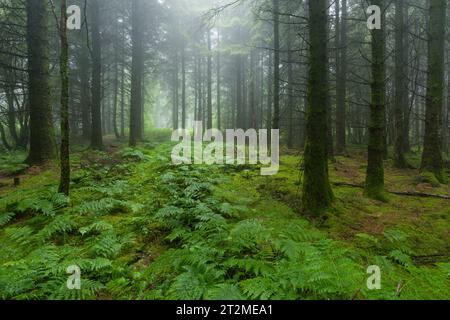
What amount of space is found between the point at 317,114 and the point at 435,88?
621 cm

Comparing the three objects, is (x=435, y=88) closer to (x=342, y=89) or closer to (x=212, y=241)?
(x=342, y=89)

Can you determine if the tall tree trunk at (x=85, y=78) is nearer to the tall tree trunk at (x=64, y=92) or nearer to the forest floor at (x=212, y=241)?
the forest floor at (x=212, y=241)

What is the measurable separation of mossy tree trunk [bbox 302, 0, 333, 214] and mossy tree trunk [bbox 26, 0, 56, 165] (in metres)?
9.23

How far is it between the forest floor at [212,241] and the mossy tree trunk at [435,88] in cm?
173

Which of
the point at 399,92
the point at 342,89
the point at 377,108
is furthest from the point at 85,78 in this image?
the point at 377,108

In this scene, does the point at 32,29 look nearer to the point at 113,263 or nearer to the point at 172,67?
the point at 113,263

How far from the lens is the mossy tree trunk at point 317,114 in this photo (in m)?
6.68

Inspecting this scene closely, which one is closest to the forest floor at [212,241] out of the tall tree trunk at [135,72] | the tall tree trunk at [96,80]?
the tall tree trunk at [96,80]

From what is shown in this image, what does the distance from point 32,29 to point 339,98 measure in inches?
556

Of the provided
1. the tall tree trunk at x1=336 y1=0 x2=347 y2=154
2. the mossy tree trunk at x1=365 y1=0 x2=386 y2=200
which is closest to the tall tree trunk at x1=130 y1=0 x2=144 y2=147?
the tall tree trunk at x1=336 y1=0 x2=347 y2=154

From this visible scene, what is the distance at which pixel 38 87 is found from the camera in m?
10.8

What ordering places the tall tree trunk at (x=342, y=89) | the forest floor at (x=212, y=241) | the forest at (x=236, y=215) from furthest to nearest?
the tall tree trunk at (x=342, y=89)
the forest at (x=236, y=215)
the forest floor at (x=212, y=241)

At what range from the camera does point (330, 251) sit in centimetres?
431
